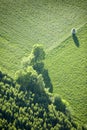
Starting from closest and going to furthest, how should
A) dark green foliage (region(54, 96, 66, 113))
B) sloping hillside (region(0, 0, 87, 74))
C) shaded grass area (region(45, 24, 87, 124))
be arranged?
dark green foliage (region(54, 96, 66, 113)) → shaded grass area (region(45, 24, 87, 124)) → sloping hillside (region(0, 0, 87, 74))

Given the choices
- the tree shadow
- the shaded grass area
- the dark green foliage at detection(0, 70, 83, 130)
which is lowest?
the dark green foliage at detection(0, 70, 83, 130)

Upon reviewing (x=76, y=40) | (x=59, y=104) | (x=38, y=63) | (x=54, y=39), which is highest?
(x=76, y=40)

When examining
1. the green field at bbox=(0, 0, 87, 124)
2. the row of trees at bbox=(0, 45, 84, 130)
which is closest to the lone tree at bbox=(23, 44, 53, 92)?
the green field at bbox=(0, 0, 87, 124)

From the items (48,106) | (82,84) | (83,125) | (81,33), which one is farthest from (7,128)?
(81,33)

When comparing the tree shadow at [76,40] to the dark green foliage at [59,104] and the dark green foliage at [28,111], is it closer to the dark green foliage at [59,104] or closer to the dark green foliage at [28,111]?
the dark green foliage at [28,111]

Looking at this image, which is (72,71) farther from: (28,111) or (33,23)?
(33,23)

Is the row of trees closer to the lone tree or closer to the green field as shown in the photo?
the lone tree

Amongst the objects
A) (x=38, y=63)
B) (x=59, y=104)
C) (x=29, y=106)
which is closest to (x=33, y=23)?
(x=38, y=63)
